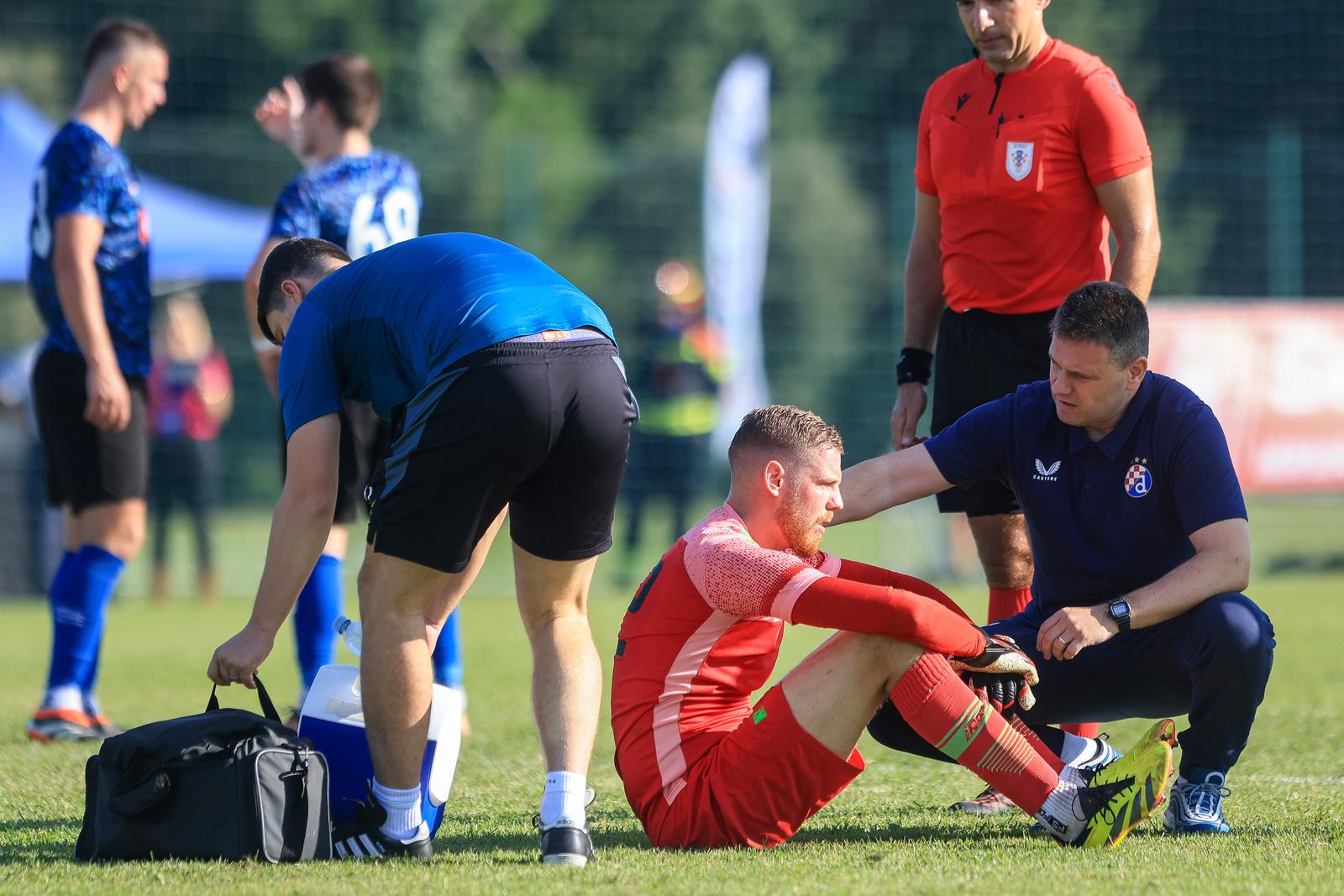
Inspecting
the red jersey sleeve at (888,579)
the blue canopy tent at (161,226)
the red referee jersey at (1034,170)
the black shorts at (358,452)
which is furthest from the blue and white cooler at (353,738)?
the blue canopy tent at (161,226)

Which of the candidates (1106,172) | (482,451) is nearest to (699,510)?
(1106,172)

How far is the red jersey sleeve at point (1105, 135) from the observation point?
14.4 feet

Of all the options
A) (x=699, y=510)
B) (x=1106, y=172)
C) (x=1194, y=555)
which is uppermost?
(x=1106, y=172)

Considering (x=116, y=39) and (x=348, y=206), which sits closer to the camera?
(x=348, y=206)

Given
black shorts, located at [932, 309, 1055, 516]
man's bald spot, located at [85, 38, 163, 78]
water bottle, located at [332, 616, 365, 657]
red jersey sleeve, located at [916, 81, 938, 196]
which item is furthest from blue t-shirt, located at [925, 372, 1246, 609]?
man's bald spot, located at [85, 38, 163, 78]

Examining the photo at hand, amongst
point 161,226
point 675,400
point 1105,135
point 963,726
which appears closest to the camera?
point 963,726

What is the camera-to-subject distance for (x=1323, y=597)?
426 inches

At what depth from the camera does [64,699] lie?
5.54 meters

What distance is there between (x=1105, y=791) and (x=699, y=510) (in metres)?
11.9

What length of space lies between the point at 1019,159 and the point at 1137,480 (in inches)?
42.1

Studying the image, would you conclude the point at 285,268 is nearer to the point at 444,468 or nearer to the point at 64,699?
the point at 444,468

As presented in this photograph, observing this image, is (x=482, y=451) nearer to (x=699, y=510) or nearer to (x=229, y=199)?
(x=699, y=510)

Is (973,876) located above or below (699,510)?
above

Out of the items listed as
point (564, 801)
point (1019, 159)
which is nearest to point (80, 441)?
point (564, 801)
